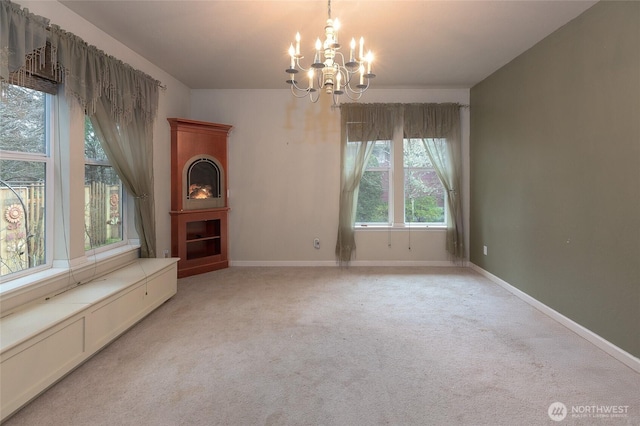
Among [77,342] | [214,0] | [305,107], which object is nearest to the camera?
[77,342]

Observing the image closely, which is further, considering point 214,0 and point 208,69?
point 208,69

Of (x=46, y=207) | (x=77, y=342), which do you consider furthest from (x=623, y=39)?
(x=46, y=207)

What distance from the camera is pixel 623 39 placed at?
234 centimetres

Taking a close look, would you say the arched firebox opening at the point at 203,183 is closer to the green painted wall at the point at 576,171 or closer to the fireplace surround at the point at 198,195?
the fireplace surround at the point at 198,195

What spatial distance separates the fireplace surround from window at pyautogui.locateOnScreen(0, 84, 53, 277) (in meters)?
1.70

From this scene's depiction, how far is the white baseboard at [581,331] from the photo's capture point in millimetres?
2289

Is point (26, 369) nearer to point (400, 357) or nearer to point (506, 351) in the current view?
point (400, 357)

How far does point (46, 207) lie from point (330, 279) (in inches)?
120

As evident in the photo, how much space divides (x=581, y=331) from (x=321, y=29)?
3.45 metres

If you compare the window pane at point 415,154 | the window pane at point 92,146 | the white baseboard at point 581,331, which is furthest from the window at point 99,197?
the white baseboard at point 581,331

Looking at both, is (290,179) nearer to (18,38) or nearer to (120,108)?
(120,108)

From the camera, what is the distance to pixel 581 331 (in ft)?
8.96

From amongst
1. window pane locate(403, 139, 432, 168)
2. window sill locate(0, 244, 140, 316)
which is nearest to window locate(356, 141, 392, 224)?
window pane locate(403, 139, 432, 168)

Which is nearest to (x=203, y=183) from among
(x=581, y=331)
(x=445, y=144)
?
(x=445, y=144)
